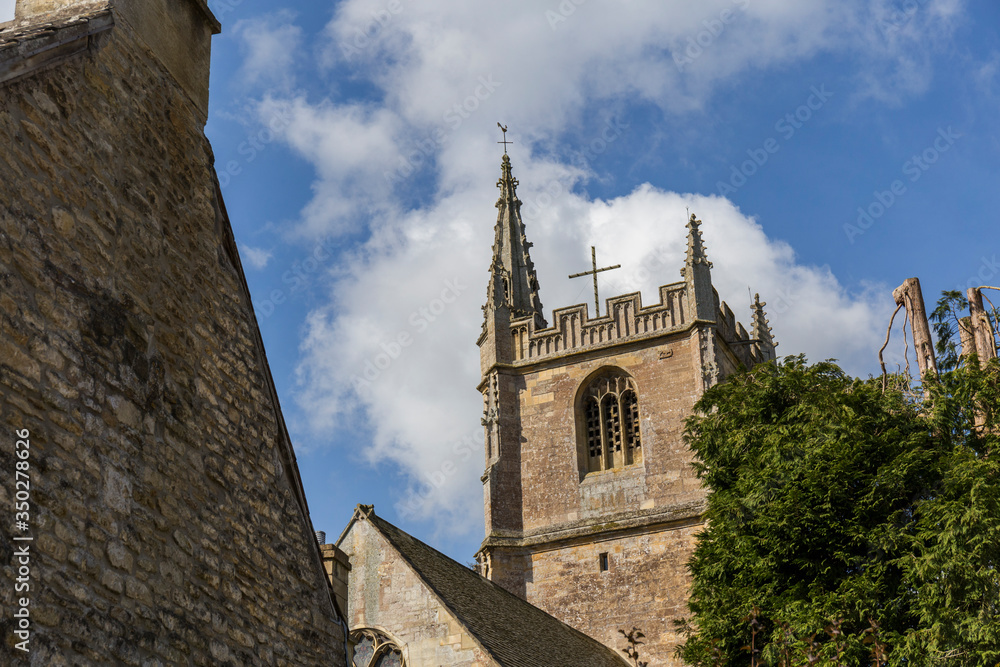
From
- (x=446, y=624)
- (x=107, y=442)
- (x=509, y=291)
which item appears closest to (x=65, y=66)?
(x=107, y=442)

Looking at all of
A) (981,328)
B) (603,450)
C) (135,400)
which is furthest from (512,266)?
(135,400)

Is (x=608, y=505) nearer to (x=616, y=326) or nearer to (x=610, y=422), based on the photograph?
(x=610, y=422)

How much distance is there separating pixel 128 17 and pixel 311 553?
4003 mm

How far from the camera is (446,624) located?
17500 mm

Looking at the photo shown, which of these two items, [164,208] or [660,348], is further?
[660,348]

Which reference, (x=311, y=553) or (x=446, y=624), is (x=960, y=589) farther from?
(x=311, y=553)

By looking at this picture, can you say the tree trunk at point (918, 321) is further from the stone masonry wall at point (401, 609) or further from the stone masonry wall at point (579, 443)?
the stone masonry wall at point (401, 609)

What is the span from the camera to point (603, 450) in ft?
91.0

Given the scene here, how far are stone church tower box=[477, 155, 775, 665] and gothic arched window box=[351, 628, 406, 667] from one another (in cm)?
866

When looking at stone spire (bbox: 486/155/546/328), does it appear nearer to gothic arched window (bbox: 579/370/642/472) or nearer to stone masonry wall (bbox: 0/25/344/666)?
gothic arched window (bbox: 579/370/642/472)

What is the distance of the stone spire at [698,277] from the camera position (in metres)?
28.2

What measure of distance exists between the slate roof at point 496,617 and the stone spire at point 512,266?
9831 millimetres

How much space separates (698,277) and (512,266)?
19.0 feet

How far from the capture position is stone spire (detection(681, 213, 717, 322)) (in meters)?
28.2
